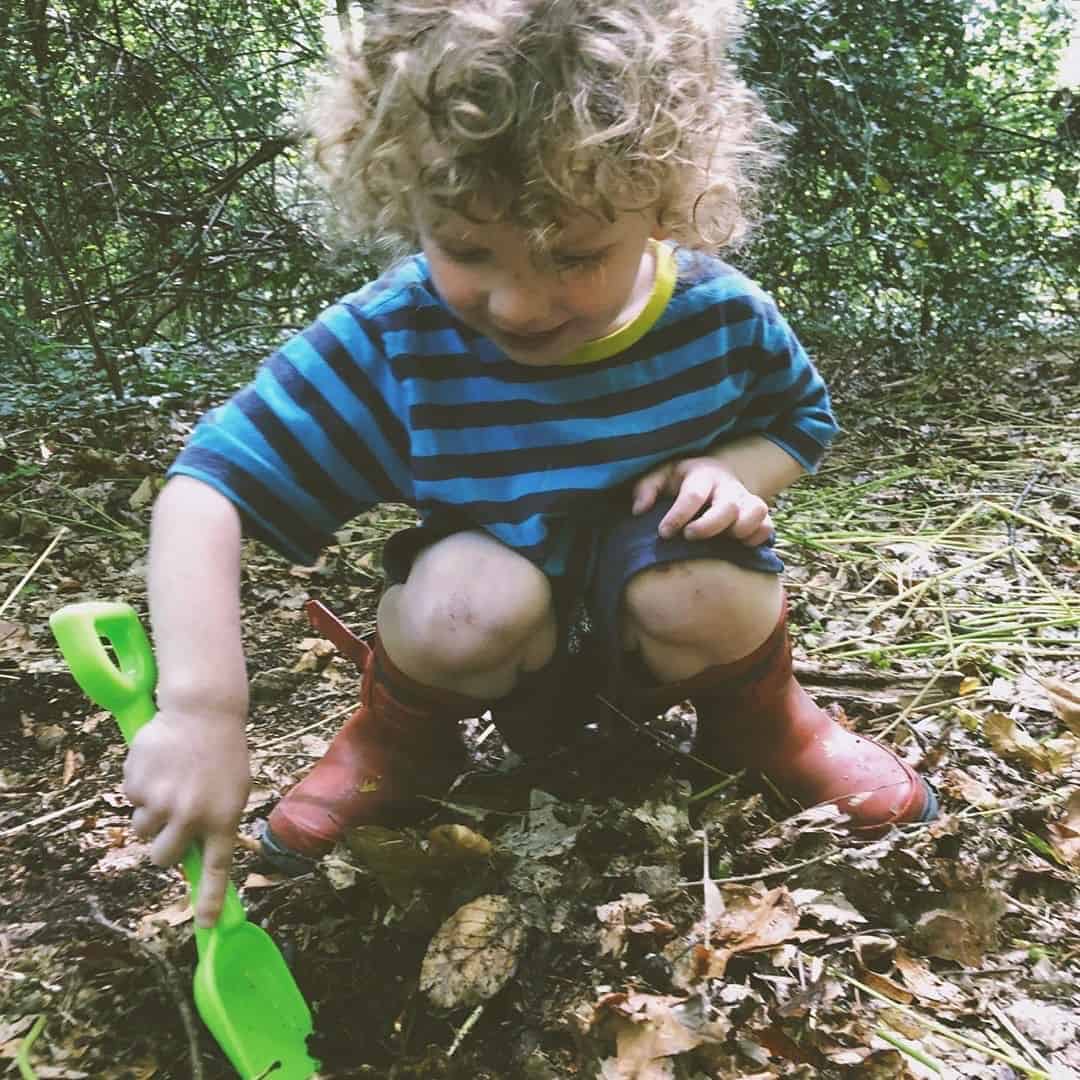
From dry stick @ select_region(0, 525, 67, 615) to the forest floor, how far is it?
0.55 feet

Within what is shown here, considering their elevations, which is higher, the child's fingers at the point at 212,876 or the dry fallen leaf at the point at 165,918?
the child's fingers at the point at 212,876

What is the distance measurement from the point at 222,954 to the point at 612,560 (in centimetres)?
54

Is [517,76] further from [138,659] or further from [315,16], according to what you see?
[315,16]

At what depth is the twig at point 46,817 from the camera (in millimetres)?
Answer: 1270

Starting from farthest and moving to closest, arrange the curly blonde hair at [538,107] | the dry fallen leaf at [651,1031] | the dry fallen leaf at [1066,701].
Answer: the dry fallen leaf at [1066,701] < the curly blonde hair at [538,107] < the dry fallen leaf at [651,1031]

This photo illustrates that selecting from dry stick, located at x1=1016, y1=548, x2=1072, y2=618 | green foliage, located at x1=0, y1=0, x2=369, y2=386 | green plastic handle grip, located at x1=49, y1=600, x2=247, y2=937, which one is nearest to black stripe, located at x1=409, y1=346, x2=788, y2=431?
green plastic handle grip, located at x1=49, y1=600, x2=247, y2=937

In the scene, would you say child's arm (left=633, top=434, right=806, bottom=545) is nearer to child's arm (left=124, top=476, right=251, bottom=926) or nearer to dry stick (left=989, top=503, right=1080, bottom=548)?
child's arm (left=124, top=476, right=251, bottom=926)

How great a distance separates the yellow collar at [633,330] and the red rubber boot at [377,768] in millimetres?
404

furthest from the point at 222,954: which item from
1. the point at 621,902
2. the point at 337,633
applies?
the point at 337,633

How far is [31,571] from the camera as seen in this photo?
2002mm

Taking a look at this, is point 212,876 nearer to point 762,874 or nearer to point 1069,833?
point 762,874

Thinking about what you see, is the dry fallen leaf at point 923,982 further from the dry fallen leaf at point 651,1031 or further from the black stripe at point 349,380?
the black stripe at point 349,380

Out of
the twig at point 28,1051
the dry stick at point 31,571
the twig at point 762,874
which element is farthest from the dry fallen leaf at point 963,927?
the dry stick at point 31,571

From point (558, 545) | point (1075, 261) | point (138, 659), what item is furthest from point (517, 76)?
point (1075, 261)
